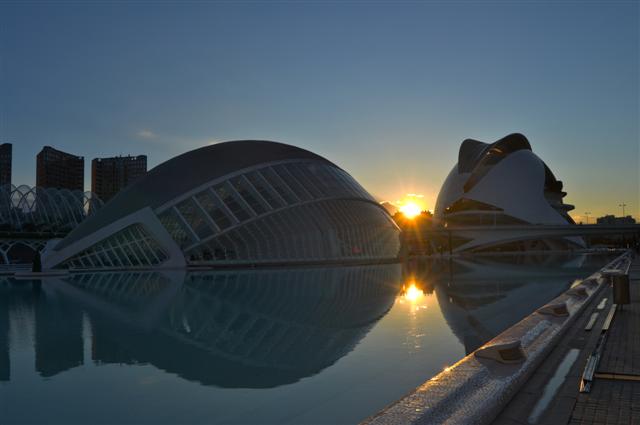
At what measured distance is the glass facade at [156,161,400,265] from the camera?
34.8 metres

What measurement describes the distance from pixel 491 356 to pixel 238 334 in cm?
590

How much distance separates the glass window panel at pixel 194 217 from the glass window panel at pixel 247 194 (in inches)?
129

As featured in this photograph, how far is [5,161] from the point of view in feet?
375

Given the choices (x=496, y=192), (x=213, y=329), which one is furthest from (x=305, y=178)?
(x=496, y=192)

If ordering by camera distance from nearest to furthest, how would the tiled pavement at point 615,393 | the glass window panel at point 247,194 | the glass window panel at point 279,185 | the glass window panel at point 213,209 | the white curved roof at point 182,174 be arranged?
the tiled pavement at point 615,393 < the glass window panel at point 213,209 < the white curved roof at point 182,174 < the glass window panel at point 247,194 < the glass window panel at point 279,185

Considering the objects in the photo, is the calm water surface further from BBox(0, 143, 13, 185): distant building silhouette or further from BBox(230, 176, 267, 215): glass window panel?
BBox(0, 143, 13, 185): distant building silhouette

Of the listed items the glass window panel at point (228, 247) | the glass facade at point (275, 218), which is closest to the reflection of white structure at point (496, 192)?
the glass facade at point (275, 218)

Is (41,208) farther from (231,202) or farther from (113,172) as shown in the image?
(113,172)

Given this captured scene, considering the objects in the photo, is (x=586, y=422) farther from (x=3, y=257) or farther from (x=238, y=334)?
(x=3, y=257)

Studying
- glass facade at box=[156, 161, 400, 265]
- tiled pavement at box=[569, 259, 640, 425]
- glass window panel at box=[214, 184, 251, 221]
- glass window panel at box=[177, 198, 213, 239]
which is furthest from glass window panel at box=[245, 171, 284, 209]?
tiled pavement at box=[569, 259, 640, 425]

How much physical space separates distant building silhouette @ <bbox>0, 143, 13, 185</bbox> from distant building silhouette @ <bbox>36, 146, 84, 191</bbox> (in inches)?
318

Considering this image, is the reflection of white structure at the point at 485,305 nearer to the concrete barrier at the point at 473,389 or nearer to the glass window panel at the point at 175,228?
the concrete barrier at the point at 473,389

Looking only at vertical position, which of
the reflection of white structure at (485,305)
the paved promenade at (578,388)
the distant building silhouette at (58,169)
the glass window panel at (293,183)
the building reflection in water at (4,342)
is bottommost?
the reflection of white structure at (485,305)

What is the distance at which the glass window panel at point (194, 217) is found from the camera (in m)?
34.5
